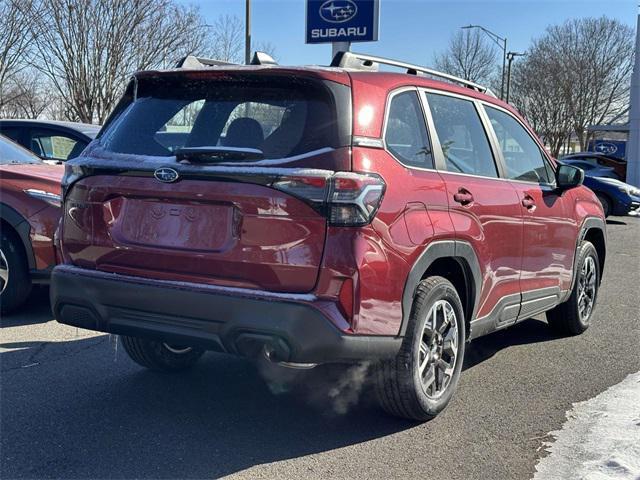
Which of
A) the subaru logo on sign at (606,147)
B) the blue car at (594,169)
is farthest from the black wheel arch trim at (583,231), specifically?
the subaru logo on sign at (606,147)

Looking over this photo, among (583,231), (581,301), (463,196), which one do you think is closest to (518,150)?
(583,231)

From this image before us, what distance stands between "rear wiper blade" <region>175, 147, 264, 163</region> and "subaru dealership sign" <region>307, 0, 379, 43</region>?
1148cm

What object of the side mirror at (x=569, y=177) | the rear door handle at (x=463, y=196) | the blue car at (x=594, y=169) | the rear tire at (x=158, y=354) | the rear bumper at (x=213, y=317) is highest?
the side mirror at (x=569, y=177)

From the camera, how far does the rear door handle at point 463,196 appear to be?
155 inches

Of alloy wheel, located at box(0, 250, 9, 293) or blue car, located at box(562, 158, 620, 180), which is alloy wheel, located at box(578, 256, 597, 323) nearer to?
alloy wheel, located at box(0, 250, 9, 293)

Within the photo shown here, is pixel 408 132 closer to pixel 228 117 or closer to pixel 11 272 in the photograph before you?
pixel 228 117

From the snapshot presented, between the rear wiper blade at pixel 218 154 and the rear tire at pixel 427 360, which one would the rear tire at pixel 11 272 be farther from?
the rear tire at pixel 427 360

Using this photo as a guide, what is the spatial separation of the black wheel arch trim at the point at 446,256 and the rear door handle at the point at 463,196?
0.76ft

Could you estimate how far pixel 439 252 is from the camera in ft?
12.1

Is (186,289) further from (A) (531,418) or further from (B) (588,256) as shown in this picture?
(B) (588,256)

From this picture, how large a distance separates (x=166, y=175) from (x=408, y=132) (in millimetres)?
1289

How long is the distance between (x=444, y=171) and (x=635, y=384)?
2039mm

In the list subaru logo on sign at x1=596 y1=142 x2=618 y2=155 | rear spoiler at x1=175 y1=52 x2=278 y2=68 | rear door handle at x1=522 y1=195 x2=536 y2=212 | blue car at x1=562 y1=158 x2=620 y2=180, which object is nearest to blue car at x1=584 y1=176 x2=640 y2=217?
blue car at x1=562 y1=158 x2=620 y2=180

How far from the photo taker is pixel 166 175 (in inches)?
134
